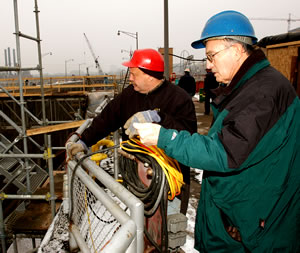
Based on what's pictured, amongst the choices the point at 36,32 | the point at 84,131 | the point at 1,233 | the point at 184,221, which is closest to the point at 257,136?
the point at 184,221

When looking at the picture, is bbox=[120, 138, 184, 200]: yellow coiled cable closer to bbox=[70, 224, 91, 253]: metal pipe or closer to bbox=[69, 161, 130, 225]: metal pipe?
bbox=[69, 161, 130, 225]: metal pipe

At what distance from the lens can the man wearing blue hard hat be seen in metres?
1.30

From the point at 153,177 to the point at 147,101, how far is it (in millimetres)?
1218

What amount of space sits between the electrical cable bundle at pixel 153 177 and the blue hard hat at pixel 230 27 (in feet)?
3.24

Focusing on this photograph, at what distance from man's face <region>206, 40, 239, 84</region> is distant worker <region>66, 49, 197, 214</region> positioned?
89 cm

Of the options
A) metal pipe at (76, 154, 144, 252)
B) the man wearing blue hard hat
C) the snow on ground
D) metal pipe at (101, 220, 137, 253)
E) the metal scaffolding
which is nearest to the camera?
metal pipe at (101, 220, 137, 253)

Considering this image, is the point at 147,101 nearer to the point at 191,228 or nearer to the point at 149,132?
the point at 149,132

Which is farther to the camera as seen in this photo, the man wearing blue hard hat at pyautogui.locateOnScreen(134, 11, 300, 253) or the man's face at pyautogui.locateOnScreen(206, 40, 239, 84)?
the man's face at pyautogui.locateOnScreen(206, 40, 239, 84)

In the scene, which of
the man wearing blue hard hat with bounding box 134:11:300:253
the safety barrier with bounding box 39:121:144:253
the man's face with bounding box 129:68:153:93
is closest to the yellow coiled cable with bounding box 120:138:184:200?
the man wearing blue hard hat with bounding box 134:11:300:253

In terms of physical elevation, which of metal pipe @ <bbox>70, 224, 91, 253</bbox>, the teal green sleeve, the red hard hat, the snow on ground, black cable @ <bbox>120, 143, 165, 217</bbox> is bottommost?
the snow on ground

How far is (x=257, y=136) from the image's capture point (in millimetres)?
1282

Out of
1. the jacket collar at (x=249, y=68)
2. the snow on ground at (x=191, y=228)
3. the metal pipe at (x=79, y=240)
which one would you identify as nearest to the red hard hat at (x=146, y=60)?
the jacket collar at (x=249, y=68)

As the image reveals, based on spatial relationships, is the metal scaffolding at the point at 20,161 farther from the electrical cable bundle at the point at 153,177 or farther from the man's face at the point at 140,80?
the electrical cable bundle at the point at 153,177

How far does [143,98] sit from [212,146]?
1744mm
